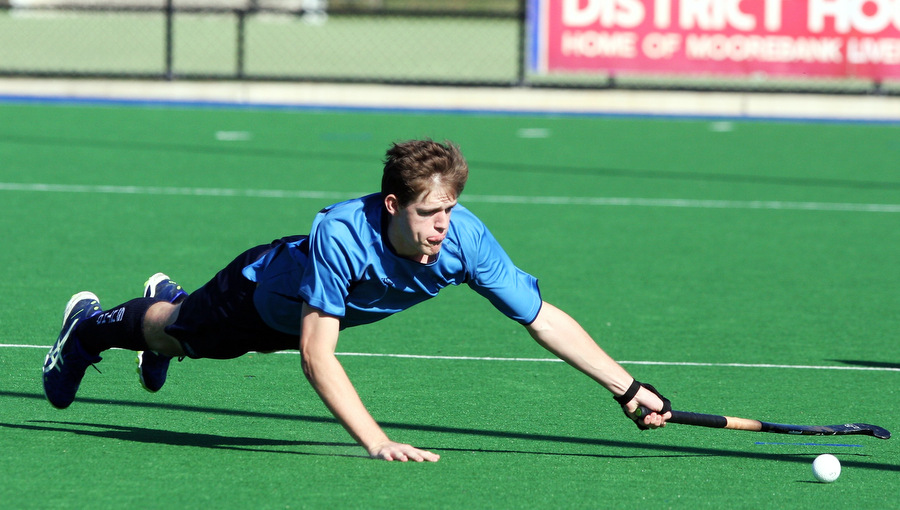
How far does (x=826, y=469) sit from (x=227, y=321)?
1.95 meters

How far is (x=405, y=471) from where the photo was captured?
441 centimetres

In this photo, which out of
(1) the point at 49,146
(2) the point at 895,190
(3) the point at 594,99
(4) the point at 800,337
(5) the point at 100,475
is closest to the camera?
(5) the point at 100,475

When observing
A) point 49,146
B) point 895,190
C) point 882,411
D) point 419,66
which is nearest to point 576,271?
point 882,411

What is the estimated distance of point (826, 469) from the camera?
14.5ft

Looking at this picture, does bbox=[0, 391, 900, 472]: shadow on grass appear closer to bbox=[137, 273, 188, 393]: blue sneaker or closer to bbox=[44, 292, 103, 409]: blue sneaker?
bbox=[44, 292, 103, 409]: blue sneaker

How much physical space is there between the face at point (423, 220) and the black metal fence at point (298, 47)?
1088 centimetres

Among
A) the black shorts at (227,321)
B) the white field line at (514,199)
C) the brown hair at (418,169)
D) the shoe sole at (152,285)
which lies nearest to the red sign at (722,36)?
the white field line at (514,199)

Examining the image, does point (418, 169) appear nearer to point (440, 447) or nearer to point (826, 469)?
point (440, 447)

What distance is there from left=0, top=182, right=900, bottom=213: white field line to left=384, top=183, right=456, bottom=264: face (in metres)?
6.82

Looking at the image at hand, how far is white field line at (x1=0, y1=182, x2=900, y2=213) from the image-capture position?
35.9 ft

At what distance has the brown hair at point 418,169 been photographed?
4035 millimetres

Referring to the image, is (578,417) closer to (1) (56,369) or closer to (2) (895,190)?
(1) (56,369)

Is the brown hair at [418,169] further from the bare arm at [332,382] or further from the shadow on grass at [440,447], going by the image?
the shadow on grass at [440,447]

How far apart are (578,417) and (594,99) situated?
44.2 ft
